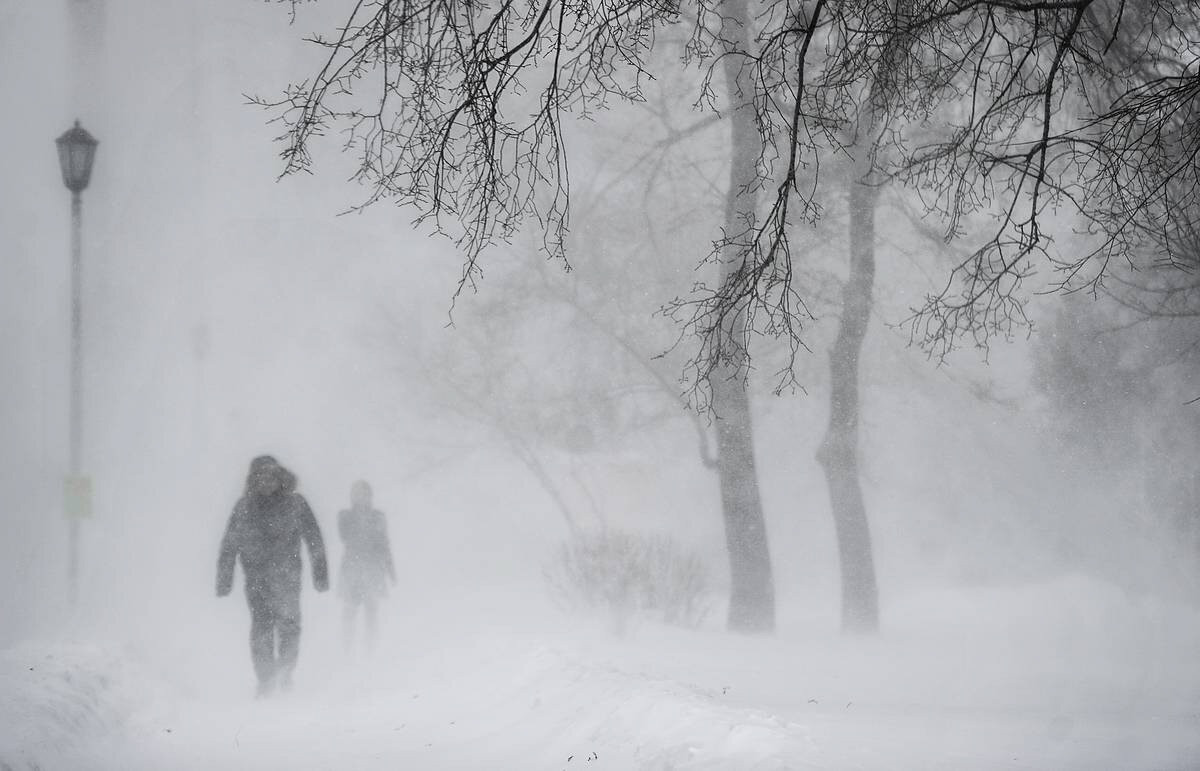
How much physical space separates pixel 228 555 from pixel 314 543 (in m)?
0.59

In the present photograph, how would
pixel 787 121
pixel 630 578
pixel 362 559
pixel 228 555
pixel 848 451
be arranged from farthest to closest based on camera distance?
pixel 848 451
pixel 630 578
pixel 362 559
pixel 228 555
pixel 787 121

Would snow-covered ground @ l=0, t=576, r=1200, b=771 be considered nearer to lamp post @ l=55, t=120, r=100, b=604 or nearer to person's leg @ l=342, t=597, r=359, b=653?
person's leg @ l=342, t=597, r=359, b=653

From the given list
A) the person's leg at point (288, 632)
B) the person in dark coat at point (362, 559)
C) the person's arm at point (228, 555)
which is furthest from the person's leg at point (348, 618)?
the person's arm at point (228, 555)

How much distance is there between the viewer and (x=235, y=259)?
1237 cm

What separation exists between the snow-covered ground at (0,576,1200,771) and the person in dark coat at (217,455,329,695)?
319mm

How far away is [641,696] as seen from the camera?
4.58m

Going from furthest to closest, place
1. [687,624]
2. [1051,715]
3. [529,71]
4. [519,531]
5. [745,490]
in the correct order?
[529,71] → [519,531] → [745,490] → [687,624] → [1051,715]

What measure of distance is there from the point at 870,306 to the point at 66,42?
10248 mm

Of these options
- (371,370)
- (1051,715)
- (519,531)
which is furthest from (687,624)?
(371,370)

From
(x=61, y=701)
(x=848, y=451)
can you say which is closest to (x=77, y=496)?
(x=61, y=701)

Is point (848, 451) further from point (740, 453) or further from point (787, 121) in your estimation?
point (787, 121)

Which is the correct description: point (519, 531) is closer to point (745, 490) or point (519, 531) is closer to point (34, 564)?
point (745, 490)

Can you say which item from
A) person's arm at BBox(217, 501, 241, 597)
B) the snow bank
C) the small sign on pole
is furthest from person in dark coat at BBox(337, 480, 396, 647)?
the small sign on pole

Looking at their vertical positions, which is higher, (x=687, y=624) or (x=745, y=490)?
(x=745, y=490)
